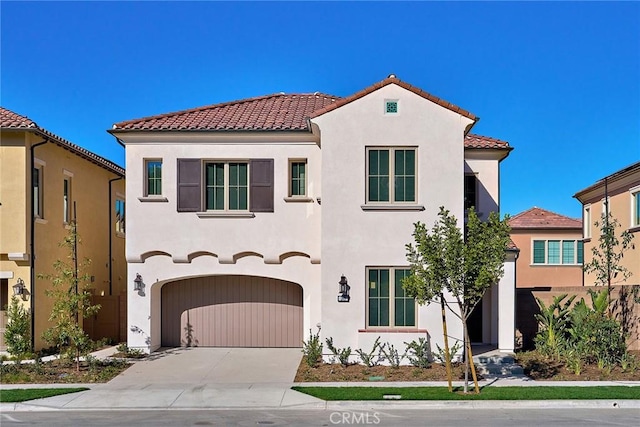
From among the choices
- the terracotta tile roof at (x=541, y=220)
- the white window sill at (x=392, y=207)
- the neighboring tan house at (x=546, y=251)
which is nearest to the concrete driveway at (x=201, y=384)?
the white window sill at (x=392, y=207)

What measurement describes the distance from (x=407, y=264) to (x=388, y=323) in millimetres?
1567

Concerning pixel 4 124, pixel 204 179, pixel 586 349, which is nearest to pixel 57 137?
pixel 4 124

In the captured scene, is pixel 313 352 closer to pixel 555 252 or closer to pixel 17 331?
pixel 17 331

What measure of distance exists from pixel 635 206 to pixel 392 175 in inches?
476

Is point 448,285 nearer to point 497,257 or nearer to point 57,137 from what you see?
point 497,257

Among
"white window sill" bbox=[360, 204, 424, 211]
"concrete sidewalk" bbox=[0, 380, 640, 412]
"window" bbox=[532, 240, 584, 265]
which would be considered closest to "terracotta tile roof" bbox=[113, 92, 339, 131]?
"white window sill" bbox=[360, 204, 424, 211]

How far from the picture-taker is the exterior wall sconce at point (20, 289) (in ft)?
53.3

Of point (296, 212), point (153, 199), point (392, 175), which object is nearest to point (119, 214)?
point (153, 199)

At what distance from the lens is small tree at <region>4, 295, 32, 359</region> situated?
51.7 ft

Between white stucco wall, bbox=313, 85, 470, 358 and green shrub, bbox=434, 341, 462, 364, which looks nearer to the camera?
green shrub, bbox=434, 341, 462, 364

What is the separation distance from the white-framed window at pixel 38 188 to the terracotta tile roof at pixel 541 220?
2203 centimetres

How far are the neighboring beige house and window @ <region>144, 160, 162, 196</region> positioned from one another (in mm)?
15953

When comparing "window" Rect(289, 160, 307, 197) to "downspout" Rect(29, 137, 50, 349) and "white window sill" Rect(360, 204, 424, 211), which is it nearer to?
"white window sill" Rect(360, 204, 424, 211)

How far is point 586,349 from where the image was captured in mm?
14508
